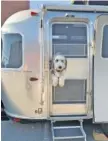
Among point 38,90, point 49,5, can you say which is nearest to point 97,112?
point 38,90

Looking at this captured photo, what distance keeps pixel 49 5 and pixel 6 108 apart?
6.47ft

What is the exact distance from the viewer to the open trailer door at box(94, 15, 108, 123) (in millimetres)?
4004

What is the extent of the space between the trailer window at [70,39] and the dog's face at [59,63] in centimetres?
18

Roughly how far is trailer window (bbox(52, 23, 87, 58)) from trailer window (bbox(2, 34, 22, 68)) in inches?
24.0

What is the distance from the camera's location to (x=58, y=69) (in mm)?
3930

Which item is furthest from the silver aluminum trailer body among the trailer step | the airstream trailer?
the trailer step

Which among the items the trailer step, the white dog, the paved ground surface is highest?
the white dog

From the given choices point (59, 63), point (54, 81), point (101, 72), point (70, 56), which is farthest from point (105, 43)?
point (54, 81)

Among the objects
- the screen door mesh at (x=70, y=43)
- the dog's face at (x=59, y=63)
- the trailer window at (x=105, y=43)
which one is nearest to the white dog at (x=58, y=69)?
the dog's face at (x=59, y=63)

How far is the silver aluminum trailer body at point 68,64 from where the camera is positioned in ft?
13.2

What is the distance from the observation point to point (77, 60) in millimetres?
4078

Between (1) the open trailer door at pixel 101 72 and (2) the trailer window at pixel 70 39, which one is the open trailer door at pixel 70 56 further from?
(1) the open trailer door at pixel 101 72

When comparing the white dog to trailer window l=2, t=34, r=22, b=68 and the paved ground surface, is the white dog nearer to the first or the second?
trailer window l=2, t=34, r=22, b=68

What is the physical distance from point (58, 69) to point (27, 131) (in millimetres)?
1337
